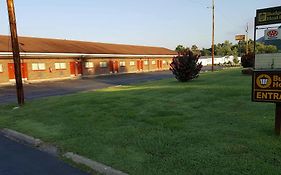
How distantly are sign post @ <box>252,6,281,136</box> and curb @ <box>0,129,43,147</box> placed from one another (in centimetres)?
561

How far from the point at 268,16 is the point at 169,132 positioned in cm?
344

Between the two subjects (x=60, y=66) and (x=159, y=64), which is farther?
(x=159, y=64)

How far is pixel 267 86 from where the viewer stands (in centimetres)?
615

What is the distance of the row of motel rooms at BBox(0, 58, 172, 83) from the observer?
30672 mm

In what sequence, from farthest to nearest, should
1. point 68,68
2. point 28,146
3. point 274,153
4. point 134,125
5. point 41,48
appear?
point 68,68 → point 41,48 → point 134,125 → point 28,146 → point 274,153

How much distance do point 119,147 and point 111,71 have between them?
39.8m

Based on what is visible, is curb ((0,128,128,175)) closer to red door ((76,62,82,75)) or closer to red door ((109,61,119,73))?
red door ((76,62,82,75))

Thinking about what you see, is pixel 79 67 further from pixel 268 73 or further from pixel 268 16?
pixel 268 73

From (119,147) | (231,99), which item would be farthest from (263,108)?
(119,147)

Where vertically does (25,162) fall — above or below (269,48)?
below

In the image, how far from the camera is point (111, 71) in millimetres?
45906

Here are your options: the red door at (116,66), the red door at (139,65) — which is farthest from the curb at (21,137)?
the red door at (139,65)

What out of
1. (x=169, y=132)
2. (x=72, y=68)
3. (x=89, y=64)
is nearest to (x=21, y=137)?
(x=169, y=132)

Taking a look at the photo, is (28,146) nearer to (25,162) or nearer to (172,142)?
(25,162)
